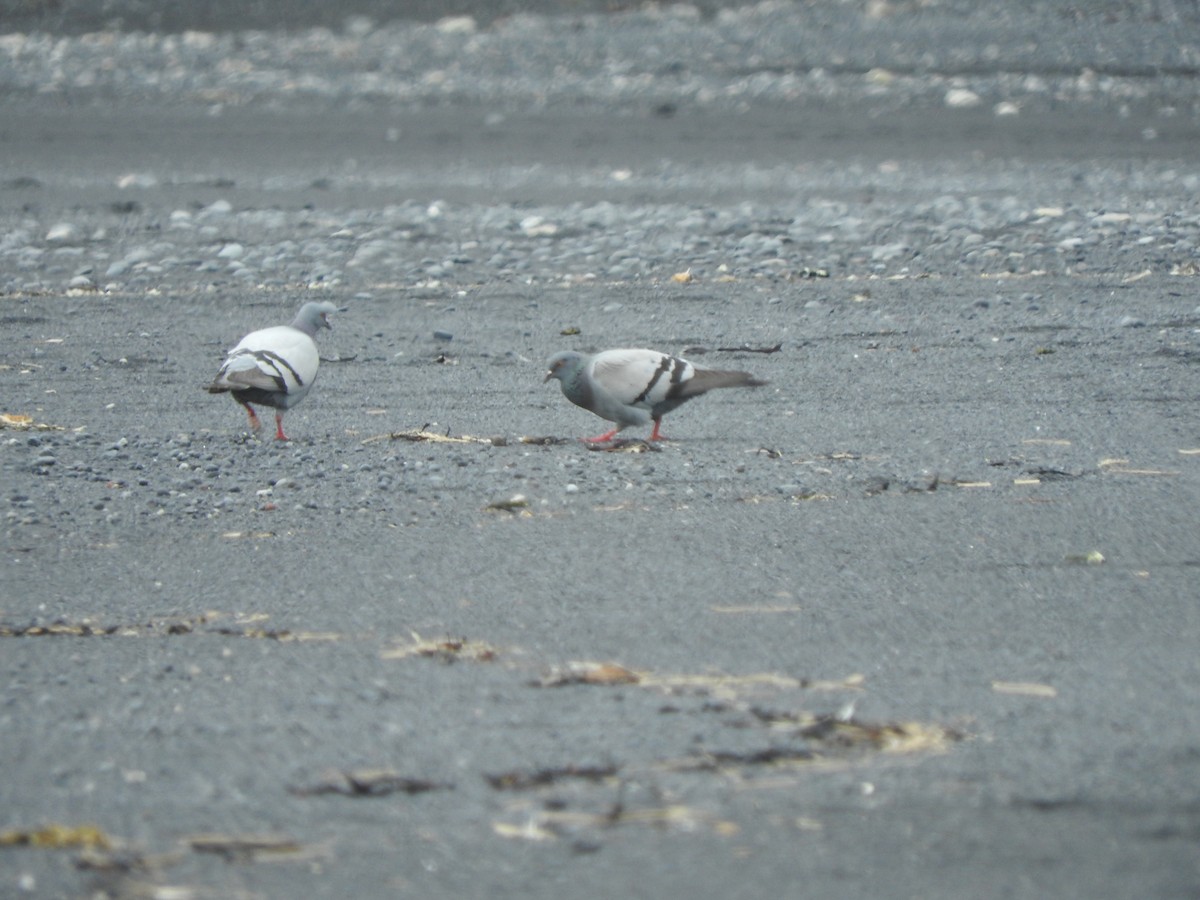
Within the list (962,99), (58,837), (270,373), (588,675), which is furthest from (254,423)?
(962,99)

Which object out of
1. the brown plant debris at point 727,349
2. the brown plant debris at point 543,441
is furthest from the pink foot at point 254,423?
the brown plant debris at point 727,349

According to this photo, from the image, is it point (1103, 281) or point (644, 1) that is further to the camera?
point (644, 1)

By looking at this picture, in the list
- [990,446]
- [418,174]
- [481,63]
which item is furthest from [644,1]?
[990,446]

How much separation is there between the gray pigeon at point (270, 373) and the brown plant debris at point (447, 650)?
2.97 metres

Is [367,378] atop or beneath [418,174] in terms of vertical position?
beneath

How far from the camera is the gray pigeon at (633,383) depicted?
23.7 ft

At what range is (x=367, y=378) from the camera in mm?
8742

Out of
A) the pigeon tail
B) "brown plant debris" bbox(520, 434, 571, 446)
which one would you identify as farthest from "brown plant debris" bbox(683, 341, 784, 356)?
"brown plant debris" bbox(520, 434, 571, 446)

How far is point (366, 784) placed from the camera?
3.58 meters

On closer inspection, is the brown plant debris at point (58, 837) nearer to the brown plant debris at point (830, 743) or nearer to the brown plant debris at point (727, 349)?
the brown plant debris at point (830, 743)

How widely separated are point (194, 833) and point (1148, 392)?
5626mm

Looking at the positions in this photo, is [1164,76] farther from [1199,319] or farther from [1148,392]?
[1148,392]

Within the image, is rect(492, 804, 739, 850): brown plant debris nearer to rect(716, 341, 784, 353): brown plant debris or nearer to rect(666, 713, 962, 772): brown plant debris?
rect(666, 713, 962, 772): brown plant debris

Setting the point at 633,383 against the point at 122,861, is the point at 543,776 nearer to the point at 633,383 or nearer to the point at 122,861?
the point at 122,861
